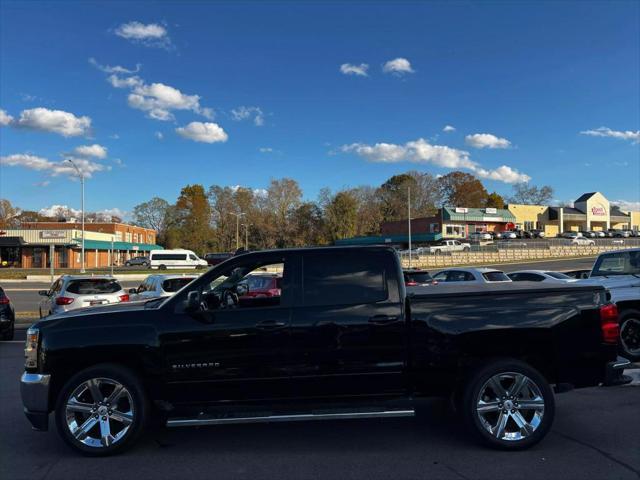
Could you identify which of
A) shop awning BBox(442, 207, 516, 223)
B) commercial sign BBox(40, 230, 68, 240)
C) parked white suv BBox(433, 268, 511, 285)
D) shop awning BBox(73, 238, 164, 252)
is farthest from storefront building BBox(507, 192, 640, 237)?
parked white suv BBox(433, 268, 511, 285)

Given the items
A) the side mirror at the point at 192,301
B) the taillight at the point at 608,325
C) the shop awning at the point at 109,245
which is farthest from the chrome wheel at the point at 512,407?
the shop awning at the point at 109,245

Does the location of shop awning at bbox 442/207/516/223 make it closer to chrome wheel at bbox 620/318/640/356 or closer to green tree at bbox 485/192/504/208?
green tree at bbox 485/192/504/208

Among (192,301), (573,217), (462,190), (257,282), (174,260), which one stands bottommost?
(174,260)

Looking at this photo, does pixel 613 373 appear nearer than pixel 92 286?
Yes

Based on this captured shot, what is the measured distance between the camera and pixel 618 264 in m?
9.76

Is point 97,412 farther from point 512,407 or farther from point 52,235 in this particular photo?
point 52,235

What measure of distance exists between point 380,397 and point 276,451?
112 cm

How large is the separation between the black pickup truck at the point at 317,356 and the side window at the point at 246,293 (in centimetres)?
3

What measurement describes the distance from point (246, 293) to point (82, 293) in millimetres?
8644

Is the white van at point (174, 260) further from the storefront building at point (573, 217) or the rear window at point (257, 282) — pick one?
the storefront building at point (573, 217)

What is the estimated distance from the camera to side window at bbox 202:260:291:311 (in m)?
4.95

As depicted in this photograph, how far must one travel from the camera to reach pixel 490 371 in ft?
15.8

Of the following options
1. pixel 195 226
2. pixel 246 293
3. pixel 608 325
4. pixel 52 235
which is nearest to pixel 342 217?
pixel 195 226

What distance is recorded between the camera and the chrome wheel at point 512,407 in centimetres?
482
